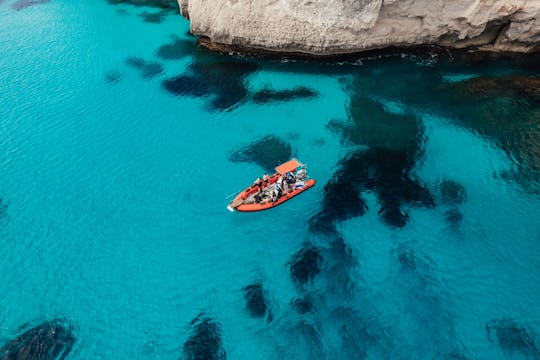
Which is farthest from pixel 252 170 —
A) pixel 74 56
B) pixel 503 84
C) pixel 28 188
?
pixel 74 56

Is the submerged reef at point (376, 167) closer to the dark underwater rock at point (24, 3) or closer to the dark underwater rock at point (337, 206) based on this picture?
the dark underwater rock at point (337, 206)

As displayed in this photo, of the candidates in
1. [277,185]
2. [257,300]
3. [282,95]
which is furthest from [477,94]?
[257,300]

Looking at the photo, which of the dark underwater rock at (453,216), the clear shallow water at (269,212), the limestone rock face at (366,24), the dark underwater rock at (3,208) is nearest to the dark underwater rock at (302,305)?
the clear shallow water at (269,212)

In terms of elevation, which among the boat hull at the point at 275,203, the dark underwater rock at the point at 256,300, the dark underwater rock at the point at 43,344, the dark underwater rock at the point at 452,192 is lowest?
the dark underwater rock at the point at 43,344

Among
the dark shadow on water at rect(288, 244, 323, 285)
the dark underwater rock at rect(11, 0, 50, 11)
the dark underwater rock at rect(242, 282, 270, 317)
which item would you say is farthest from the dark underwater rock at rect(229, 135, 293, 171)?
the dark underwater rock at rect(11, 0, 50, 11)

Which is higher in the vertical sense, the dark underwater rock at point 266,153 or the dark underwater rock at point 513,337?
the dark underwater rock at point 266,153

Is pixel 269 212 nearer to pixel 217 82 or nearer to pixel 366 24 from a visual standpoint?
pixel 217 82
